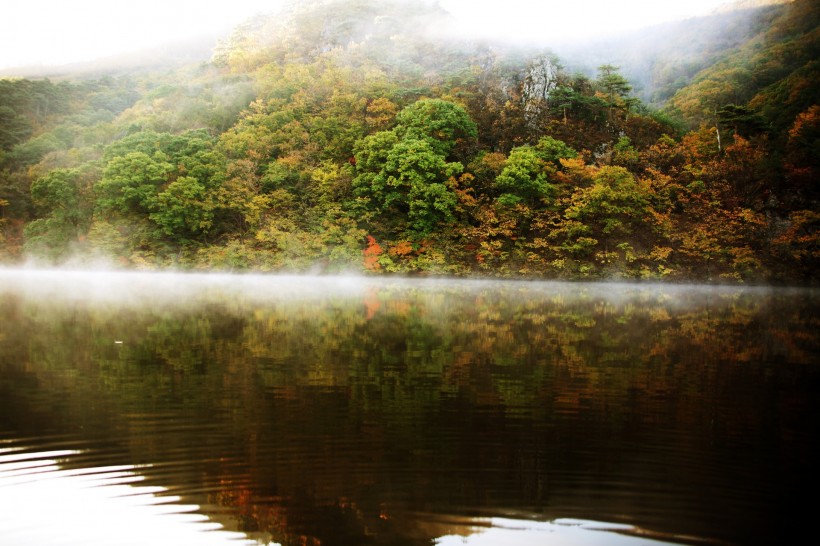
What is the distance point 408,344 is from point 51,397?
20.1 feet

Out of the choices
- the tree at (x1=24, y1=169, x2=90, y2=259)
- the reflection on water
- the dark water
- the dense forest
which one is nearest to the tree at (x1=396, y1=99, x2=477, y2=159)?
the dense forest

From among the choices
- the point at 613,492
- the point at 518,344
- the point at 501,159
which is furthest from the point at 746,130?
the point at 613,492

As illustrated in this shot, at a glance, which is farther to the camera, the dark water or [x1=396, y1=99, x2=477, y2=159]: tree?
[x1=396, y1=99, x2=477, y2=159]: tree

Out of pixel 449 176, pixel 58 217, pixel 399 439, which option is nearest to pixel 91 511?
pixel 399 439

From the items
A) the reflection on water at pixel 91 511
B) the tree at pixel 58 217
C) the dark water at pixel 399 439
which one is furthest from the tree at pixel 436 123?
the reflection on water at pixel 91 511

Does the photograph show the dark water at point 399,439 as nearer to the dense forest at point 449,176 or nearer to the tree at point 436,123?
the dense forest at point 449,176

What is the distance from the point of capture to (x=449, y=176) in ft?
125

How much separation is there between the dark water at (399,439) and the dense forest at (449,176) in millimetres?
24352

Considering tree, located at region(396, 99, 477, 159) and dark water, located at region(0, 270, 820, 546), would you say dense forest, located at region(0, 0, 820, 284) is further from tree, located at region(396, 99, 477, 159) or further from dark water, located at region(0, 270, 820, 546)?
dark water, located at region(0, 270, 820, 546)

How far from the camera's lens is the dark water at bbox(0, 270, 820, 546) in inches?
162

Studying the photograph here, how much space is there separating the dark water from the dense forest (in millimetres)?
24352

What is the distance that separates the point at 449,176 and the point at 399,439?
→ 1312 inches

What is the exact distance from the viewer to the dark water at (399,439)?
4117 millimetres

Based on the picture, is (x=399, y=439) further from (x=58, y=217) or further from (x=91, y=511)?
(x=58, y=217)
